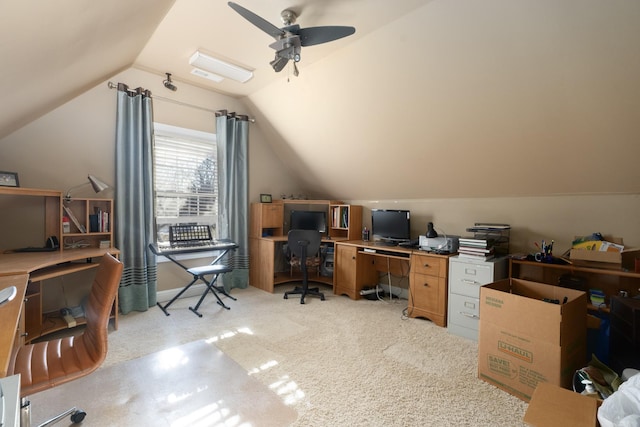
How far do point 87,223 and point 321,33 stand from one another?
2795mm

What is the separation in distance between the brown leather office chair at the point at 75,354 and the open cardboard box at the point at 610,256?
3.27 meters

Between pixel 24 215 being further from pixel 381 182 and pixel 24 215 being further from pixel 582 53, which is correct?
pixel 582 53

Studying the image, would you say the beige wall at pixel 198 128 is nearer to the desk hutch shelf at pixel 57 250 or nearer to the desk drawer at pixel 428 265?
the desk hutch shelf at pixel 57 250

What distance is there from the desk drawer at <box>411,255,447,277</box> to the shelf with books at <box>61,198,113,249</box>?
3.24m

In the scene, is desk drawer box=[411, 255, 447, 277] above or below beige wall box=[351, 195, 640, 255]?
below

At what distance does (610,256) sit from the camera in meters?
2.28

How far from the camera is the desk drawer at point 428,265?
303 centimetres

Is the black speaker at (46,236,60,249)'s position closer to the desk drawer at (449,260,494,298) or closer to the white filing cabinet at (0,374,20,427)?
the white filing cabinet at (0,374,20,427)

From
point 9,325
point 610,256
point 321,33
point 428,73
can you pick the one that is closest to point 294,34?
point 321,33

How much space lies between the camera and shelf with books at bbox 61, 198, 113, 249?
2.88 meters

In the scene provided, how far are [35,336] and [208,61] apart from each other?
2.88 meters

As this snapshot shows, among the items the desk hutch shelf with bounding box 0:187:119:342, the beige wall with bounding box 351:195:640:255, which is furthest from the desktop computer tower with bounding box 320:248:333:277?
the desk hutch shelf with bounding box 0:187:119:342

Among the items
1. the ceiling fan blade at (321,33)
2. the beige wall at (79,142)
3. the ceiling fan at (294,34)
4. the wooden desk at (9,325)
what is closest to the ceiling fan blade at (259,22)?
the ceiling fan at (294,34)

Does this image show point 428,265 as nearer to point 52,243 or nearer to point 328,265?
point 328,265
